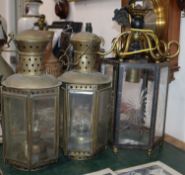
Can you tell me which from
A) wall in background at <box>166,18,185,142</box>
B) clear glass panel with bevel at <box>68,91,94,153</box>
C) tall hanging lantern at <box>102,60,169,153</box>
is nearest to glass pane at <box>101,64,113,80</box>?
tall hanging lantern at <box>102,60,169,153</box>

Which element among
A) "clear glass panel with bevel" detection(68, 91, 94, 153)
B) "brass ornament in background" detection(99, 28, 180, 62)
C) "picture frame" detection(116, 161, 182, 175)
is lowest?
"picture frame" detection(116, 161, 182, 175)

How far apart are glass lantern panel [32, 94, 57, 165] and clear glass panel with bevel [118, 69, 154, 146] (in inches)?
8.2

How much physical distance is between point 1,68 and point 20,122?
28 centimetres

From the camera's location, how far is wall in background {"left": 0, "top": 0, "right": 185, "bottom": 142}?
98cm

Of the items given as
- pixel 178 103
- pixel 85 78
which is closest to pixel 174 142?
pixel 178 103

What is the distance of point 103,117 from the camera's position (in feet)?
2.91

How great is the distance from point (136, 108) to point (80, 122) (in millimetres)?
202

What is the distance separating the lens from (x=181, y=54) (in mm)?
958

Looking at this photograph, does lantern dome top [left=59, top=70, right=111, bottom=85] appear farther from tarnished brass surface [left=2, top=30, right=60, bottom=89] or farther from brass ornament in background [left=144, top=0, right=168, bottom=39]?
brass ornament in background [left=144, top=0, right=168, bottom=39]

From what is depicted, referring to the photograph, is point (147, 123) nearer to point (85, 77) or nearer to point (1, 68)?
point (85, 77)

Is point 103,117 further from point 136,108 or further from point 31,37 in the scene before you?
point 31,37

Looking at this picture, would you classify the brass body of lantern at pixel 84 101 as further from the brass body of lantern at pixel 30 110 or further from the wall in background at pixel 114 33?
the wall in background at pixel 114 33

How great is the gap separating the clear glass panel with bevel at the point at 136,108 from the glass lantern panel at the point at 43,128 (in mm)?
208

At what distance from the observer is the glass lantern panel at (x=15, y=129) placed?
774mm
